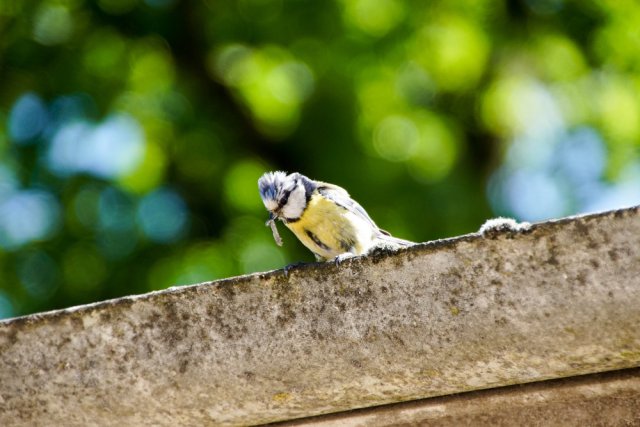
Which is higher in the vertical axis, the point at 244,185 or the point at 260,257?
the point at 244,185

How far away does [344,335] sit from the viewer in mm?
1684

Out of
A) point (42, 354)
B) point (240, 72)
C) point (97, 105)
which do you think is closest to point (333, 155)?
point (240, 72)

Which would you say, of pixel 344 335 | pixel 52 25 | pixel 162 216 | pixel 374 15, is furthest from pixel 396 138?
pixel 344 335

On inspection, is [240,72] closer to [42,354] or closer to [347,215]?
[347,215]

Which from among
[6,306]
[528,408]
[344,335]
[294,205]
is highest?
[6,306]

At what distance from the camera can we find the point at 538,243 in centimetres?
157

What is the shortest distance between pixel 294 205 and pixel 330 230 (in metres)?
A: 0.19

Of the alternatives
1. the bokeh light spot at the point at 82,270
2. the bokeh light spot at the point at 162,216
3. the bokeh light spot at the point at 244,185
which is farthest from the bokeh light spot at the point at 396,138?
the bokeh light spot at the point at 82,270

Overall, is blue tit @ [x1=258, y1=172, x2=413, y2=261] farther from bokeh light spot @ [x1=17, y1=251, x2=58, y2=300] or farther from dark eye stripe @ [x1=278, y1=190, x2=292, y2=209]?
bokeh light spot @ [x1=17, y1=251, x2=58, y2=300]

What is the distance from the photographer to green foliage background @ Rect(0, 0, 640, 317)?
6.77 metres

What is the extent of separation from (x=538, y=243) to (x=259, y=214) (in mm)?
5611

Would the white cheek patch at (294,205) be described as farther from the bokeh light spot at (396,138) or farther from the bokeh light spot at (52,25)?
the bokeh light spot at (52,25)

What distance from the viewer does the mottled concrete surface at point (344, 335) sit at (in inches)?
60.8

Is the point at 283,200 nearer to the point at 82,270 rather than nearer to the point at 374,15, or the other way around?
the point at 82,270
